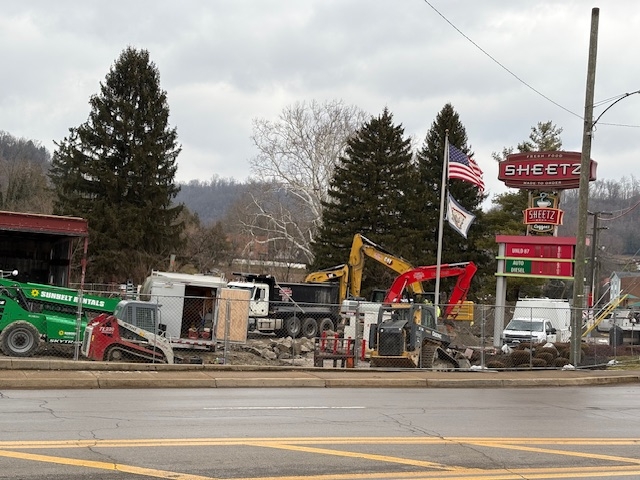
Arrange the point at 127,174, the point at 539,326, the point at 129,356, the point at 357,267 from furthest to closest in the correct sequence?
the point at 127,174 < the point at 357,267 < the point at 539,326 < the point at 129,356

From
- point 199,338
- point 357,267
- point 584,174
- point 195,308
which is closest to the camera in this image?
point 584,174

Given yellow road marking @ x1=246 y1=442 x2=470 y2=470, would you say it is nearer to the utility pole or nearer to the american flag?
the utility pole

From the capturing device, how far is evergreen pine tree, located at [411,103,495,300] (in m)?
63.0

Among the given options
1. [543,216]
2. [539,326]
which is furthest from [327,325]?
[543,216]

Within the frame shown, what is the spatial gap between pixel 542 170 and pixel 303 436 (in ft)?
117

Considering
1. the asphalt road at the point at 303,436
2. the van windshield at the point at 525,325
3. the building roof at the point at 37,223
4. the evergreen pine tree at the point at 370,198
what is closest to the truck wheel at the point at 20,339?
the asphalt road at the point at 303,436

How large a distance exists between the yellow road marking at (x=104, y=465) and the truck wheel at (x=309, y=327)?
31.2 meters

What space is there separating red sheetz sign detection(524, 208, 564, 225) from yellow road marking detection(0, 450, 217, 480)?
1508 inches

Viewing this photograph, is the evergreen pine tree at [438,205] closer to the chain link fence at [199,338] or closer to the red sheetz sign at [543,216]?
the red sheetz sign at [543,216]

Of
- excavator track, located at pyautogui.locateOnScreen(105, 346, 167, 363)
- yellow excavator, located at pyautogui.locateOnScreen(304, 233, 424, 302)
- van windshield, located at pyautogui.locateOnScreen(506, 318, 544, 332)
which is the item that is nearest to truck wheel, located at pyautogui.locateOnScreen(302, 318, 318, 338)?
yellow excavator, located at pyautogui.locateOnScreen(304, 233, 424, 302)

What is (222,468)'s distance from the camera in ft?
28.0

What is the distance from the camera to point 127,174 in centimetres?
5662

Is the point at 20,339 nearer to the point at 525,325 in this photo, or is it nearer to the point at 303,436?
the point at 303,436

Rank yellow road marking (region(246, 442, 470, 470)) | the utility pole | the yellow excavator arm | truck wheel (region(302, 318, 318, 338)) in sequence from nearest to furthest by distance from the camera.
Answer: yellow road marking (region(246, 442, 470, 470)) → the utility pole → truck wheel (region(302, 318, 318, 338)) → the yellow excavator arm
